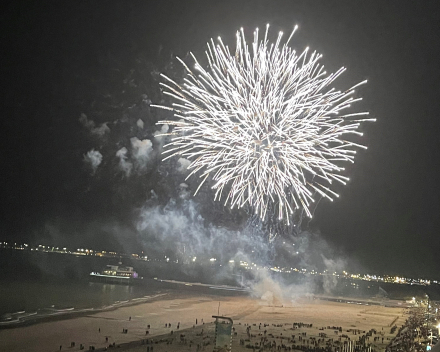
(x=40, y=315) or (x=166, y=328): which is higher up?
(x=166, y=328)

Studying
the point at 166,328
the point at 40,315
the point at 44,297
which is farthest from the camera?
the point at 44,297

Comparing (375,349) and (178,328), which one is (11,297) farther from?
(375,349)

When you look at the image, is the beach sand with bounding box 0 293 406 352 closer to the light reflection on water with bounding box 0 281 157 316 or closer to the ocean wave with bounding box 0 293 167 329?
the ocean wave with bounding box 0 293 167 329

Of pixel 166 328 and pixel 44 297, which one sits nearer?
pixel 166 328

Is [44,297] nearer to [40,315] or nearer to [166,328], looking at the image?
[40,315]

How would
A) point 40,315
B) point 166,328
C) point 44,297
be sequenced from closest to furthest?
1. point 166,328
2. point 40,315
3. point 44,297

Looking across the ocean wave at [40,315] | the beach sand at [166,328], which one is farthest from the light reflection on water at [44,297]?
the beach sand at [166,328]

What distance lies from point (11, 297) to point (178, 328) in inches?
872

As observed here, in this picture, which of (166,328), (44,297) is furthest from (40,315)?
(44,297)

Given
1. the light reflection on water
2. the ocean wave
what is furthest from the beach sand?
the light reflection on water

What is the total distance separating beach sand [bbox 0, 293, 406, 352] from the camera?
23.8m

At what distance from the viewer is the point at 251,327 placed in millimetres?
29781

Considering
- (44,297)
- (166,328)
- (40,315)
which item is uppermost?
(166,328)

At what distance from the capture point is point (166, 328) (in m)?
29.6
